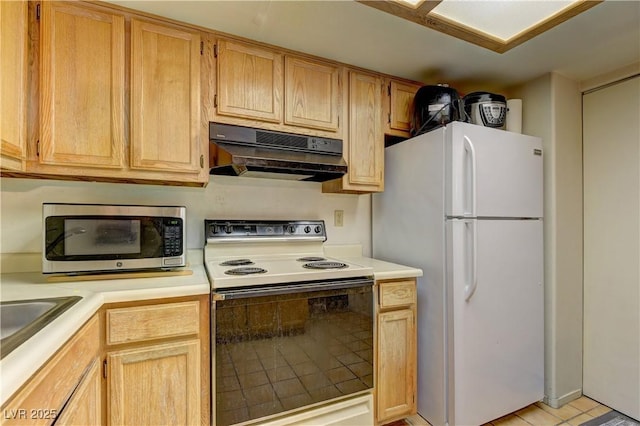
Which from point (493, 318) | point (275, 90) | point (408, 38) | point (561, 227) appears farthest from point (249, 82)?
point (561, 227)

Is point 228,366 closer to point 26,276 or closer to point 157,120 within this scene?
point 26,276

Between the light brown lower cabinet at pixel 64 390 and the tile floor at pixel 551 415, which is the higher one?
the light brown lower cabinet at pixel 64 390

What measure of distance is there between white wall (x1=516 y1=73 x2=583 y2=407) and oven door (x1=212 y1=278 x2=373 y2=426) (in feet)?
4.31

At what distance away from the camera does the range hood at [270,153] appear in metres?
1.57

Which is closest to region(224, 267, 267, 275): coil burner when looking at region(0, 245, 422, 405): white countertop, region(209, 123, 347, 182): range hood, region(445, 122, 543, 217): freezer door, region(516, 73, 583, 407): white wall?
region(0, 245, 422, 405): white countertop

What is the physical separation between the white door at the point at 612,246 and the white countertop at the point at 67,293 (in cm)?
136

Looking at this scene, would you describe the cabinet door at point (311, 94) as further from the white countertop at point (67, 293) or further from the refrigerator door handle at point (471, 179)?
the white countertop at point (67, 293)

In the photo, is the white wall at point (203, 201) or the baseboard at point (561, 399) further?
the baseboard at point (561, 399)

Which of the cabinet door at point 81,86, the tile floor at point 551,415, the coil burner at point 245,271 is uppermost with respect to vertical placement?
the cabinet door at point 81,86

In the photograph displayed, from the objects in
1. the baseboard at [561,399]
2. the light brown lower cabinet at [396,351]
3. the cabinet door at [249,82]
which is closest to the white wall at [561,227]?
the baseboard at [561,399]

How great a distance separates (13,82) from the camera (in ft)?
3.85

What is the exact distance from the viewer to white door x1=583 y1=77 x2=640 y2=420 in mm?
1875

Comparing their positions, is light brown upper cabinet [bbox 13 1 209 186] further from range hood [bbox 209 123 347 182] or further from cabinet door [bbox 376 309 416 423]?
cabinet door [bbox 376 309 416 423]

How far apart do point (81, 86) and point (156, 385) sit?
4.41ft
